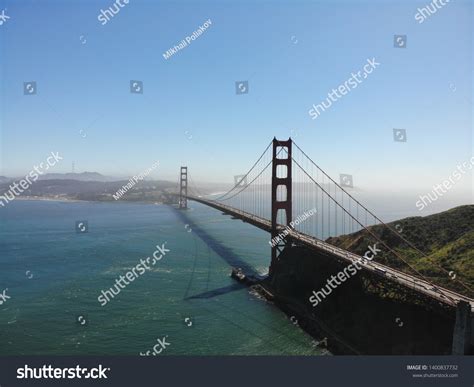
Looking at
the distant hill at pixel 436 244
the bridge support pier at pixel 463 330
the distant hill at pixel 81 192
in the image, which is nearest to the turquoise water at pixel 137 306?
the bridge support pier at pixel 463 330

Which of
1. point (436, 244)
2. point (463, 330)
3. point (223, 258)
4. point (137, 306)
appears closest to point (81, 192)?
point (223, 258)

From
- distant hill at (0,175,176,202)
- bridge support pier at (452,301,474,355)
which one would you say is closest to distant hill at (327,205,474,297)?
bridge support pier at (452,301,474,355)

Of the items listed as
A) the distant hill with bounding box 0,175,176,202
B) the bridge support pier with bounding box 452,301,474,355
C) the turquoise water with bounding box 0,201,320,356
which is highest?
the distant hill with bounding box 0,175,176,202

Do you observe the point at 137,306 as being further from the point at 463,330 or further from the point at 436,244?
the point at 436,244

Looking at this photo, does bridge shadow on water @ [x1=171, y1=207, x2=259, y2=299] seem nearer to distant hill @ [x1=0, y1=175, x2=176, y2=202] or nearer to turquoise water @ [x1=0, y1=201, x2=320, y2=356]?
turquoise water @ [x1=0, y1=201, x2=320, y2=356]

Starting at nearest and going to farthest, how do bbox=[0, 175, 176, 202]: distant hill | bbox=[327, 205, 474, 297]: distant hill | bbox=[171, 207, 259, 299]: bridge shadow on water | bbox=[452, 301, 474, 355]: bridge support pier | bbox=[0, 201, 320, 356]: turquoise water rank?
bbox=[452, 301, 474, 355]: bridge support pier < bbox=[0, 201, 320, 356]: turquoise water < bbox=[327, 205, 474, 297]: distant hill < bbox=[171, 207, 259, 299]: bridge shadow on water < bbox=[0, 175, 176, 202]: distant hill

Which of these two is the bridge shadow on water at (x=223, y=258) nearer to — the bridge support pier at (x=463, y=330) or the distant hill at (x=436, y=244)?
the distant hill at (x=436, y=244)

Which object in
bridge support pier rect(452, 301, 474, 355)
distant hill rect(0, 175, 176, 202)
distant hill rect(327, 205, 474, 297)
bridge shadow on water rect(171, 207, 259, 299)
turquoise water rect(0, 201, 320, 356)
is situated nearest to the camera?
bridge support pier rect(452, 301, 474, 355)

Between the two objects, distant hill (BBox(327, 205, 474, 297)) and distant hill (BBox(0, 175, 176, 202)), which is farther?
distant hill (BBox(0, 175, 176, 202))
